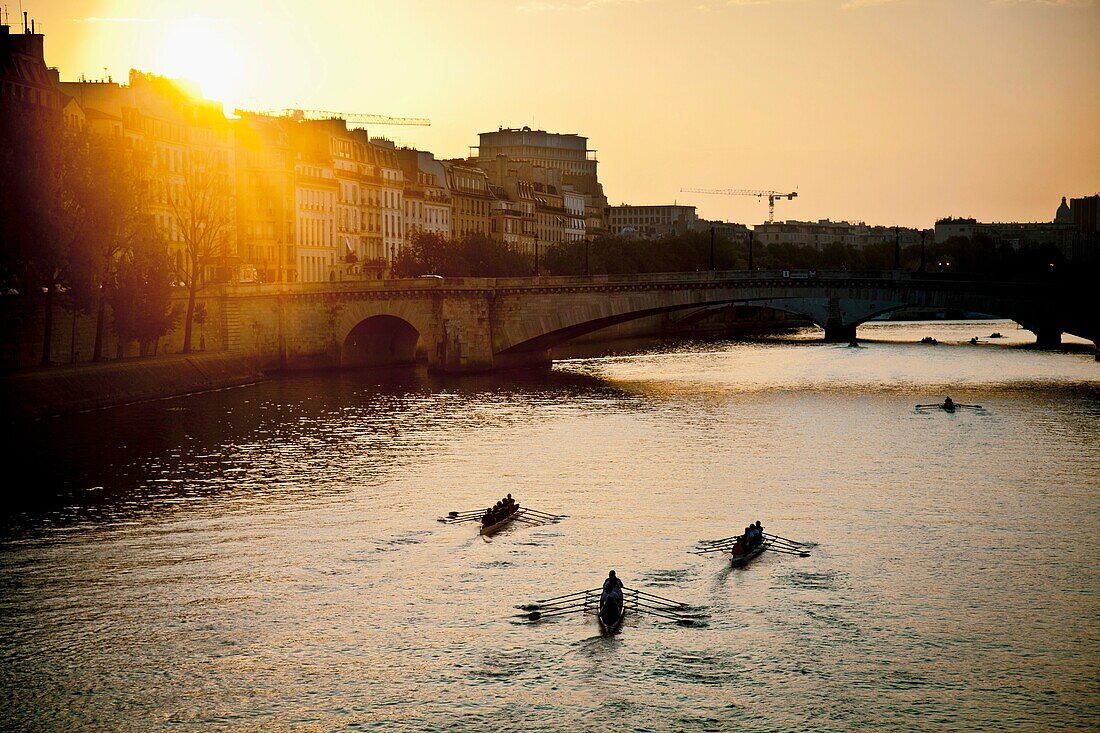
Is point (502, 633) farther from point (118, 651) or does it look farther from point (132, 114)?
point (132, 114)

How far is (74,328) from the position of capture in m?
77.9

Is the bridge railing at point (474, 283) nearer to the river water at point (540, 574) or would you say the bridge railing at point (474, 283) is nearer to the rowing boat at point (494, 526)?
the river water at point (540, 574)

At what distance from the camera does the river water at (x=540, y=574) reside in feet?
97.1

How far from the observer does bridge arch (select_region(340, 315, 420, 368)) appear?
103562mm

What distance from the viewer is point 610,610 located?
3362 centimetres

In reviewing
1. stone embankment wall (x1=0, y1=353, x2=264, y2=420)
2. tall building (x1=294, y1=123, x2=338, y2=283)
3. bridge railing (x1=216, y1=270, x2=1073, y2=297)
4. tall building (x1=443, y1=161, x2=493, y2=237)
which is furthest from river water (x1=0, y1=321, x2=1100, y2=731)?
tall building (x1=443, y1=161, x2=493, y2=237)

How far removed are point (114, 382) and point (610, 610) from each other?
1816 inches

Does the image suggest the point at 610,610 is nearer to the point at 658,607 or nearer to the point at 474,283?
the point at 658,607

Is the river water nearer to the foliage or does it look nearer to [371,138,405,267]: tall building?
the foliage

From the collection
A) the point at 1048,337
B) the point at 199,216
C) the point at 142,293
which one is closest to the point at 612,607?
the point at 142,293

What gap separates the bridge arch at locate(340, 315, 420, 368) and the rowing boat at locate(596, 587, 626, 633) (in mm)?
66597

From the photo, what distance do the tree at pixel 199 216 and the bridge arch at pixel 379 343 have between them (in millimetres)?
10373

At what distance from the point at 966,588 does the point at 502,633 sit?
1183cm

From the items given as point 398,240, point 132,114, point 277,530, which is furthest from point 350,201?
point 277,530
